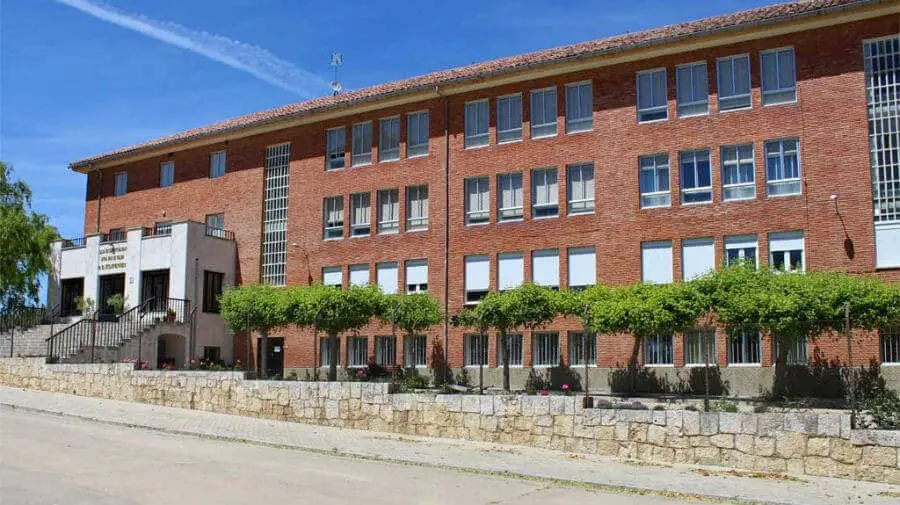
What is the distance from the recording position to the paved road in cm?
1109

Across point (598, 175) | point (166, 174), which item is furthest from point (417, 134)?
point (166, 174)

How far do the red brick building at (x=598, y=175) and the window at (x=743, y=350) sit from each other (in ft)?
0.31

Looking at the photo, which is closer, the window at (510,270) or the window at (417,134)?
the window at (510,270)

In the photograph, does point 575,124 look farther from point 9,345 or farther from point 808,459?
point 9,345

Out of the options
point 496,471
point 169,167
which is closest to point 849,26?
point 496,471

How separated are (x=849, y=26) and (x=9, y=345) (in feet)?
101

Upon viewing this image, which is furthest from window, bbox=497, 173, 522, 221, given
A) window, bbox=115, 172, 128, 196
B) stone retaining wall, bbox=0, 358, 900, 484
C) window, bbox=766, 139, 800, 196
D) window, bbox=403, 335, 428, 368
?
window, bbox=115, 172, 128, 196

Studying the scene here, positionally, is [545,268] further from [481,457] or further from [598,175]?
[481,457]

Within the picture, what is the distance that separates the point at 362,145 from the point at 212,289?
9.19 m

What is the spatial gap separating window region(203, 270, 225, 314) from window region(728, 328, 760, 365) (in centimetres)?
2093

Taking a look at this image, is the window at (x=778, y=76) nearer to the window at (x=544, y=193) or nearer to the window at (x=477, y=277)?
the window at (x=544, y=193)

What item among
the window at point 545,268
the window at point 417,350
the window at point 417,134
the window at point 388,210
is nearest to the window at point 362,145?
the window at point 388,210

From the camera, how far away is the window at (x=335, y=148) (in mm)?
35188

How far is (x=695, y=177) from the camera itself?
90.4 ft
